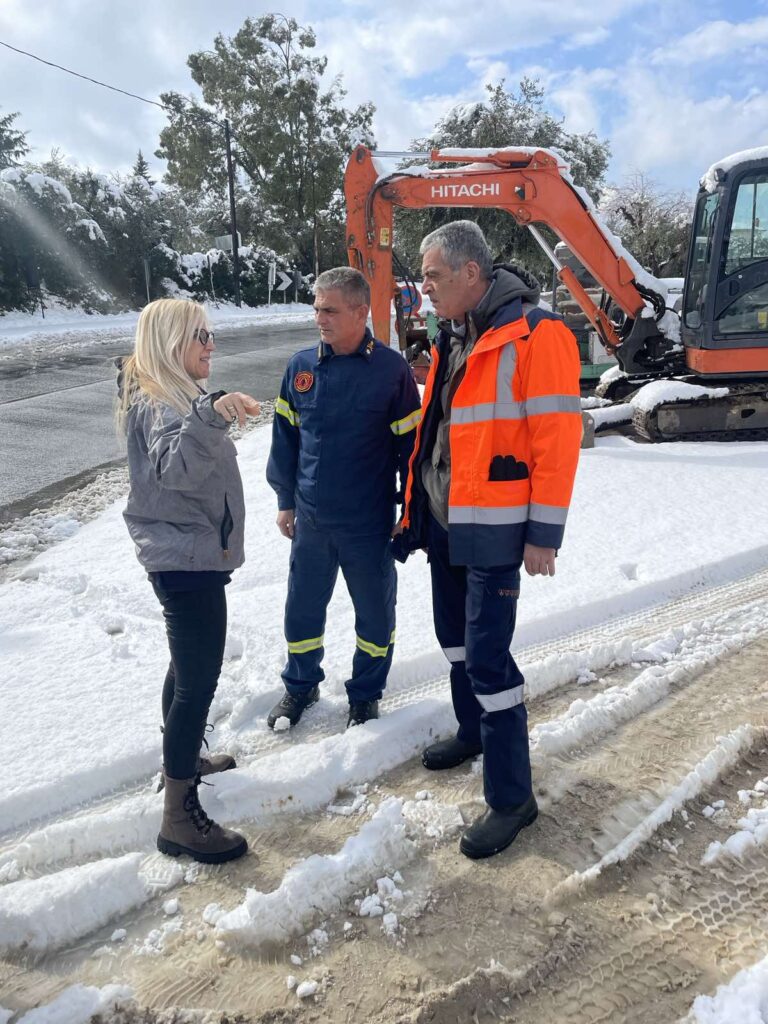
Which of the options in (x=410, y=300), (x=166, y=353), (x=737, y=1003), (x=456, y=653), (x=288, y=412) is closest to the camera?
(x=737, y=1003)

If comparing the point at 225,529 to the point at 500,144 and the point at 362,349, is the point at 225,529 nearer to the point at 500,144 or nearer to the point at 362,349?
the point at 362,349

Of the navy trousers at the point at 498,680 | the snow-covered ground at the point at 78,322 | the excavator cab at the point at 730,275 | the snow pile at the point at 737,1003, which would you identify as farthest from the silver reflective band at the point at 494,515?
the snow-covered ground at the point at 78,322

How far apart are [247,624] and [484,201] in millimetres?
6393

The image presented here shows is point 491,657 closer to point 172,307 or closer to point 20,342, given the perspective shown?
point 172,307

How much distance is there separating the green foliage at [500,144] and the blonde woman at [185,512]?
68.9 ft

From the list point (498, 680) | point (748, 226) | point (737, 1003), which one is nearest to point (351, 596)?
point (498, 680)

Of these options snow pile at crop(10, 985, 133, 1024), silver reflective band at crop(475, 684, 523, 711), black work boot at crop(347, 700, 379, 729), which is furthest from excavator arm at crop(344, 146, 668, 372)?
snow pile at crop(10, 985, 133, 1024)

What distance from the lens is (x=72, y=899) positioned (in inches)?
84.6

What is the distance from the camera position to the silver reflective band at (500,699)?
2469mm

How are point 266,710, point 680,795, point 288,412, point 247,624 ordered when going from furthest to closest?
point 247,624
point 266,710
point 288,412
point 680,795

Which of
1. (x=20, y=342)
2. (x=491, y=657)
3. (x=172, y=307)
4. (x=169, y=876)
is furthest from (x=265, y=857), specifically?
(x=20, y=342)

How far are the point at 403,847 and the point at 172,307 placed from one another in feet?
6.01

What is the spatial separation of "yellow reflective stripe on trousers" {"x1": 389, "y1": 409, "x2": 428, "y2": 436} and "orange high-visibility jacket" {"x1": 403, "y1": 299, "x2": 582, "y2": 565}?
59cm

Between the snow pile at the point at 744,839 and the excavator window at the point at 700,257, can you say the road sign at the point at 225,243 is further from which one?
the snow pile at the point at 744,839
